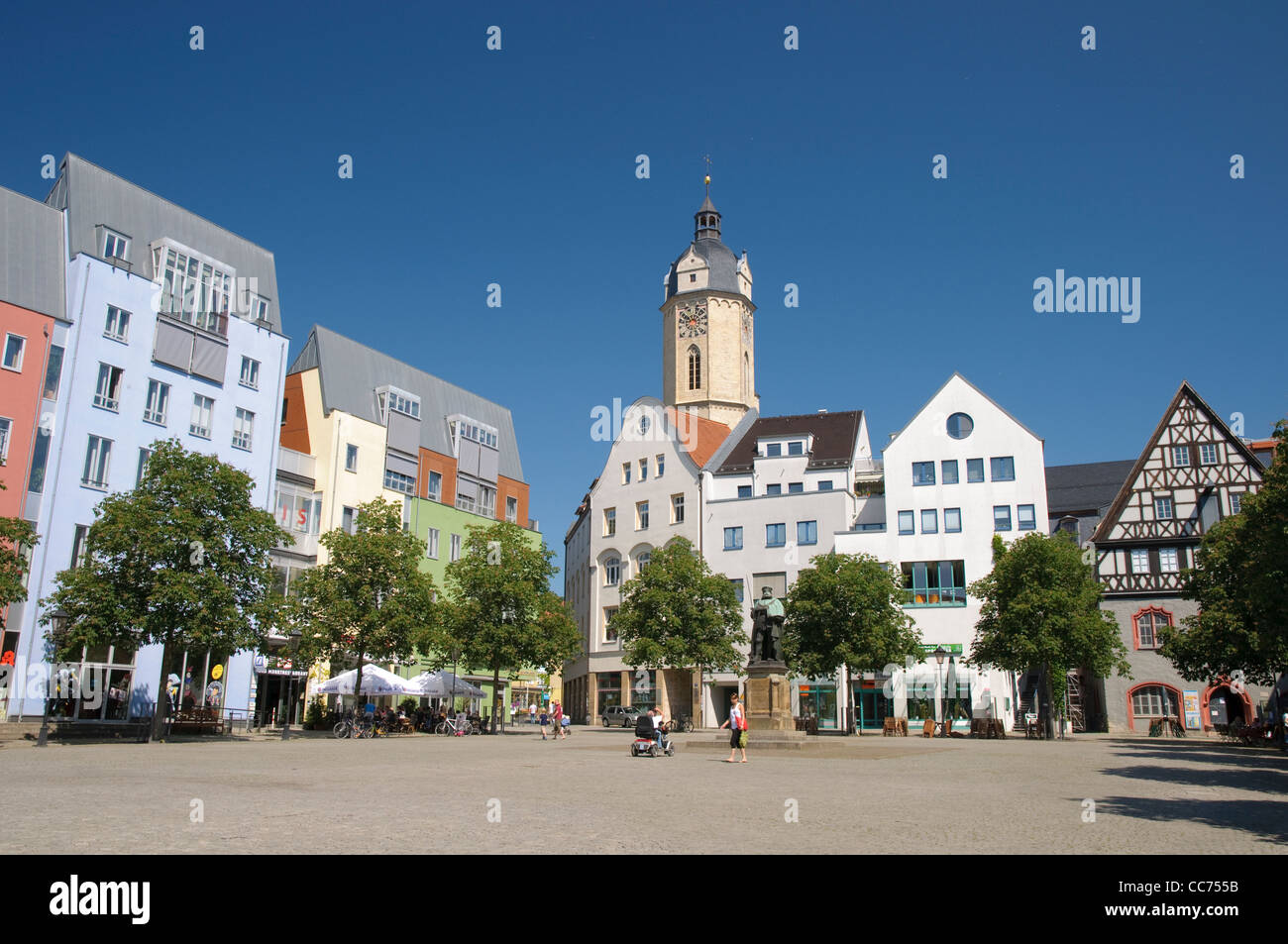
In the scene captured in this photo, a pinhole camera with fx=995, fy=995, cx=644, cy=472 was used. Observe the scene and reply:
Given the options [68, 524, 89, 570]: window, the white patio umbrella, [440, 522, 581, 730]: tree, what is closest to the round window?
[440, 522, 581, 730]: tree

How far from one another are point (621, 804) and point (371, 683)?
28113 millimetres

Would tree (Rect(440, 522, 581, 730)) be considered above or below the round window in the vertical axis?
below

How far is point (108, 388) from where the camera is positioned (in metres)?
42.7

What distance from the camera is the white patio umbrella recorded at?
40250mm

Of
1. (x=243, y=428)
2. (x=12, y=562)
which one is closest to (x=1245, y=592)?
(x=12, y=562)

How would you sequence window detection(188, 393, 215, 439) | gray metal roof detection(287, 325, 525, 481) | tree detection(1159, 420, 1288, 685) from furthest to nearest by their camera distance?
1. gray metal roof detection(287, 325, 525, 481)
2. window detection(188, 393, 215, 439)
3. tree detection(1159, 420, 1288, 685)

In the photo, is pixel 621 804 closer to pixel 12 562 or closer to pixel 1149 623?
pixel 12 562

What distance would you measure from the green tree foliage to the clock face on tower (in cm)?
3739

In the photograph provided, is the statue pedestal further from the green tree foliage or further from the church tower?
the church tower

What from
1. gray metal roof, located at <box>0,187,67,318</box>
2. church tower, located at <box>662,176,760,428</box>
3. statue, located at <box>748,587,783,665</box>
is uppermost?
church tower, located at <box>662,176,760,428</box>

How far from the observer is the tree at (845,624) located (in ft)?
155
